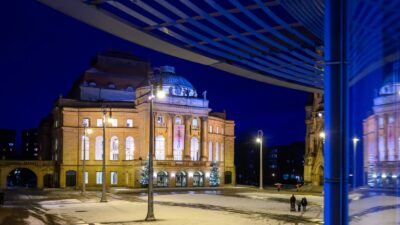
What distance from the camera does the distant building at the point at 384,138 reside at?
305 inches

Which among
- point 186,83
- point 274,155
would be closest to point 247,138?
point 274,155

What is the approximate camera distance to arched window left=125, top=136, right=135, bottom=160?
96.4m

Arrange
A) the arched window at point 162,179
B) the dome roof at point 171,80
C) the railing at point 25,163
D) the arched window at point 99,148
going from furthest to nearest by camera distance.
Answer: the dome roof at point 171,80 → the arched window at point 99,148 → the arched window at point 162,179 → the railing at point 25,163

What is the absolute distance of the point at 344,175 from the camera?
9344 millimetres

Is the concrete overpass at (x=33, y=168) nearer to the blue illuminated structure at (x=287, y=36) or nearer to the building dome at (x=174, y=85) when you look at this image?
the building dome at (x=174, y=85)

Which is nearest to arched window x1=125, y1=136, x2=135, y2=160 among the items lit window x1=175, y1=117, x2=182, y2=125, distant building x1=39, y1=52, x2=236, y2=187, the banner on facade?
distant building x1=39, y1=52, x2=236, y2=187

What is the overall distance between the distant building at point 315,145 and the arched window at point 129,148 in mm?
33429

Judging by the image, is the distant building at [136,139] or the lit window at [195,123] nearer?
the distant building at [136,139]

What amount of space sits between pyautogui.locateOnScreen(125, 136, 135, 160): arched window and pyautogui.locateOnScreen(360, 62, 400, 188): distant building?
89.3 metres

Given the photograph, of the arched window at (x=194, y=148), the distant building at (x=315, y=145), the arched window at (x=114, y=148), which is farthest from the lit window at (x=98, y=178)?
the distant building at (x=315, y=145)

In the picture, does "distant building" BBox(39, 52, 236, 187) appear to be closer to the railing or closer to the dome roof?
the dome roof

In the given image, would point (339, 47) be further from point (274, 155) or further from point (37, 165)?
point (274, 155)

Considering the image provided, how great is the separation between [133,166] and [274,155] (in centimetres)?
9540

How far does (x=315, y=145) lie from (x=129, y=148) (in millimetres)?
35767
